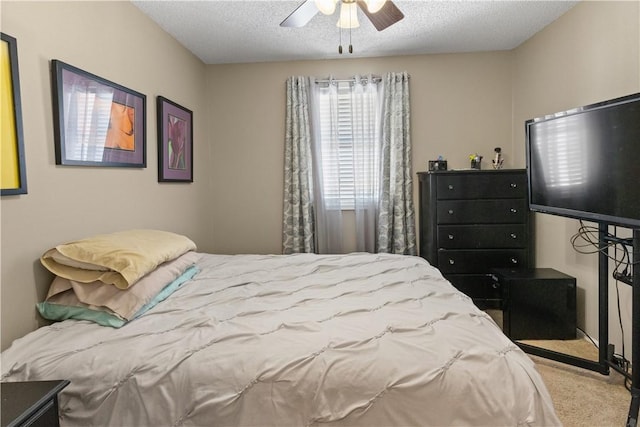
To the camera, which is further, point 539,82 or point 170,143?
point 539,82

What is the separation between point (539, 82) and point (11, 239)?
4.05 metres

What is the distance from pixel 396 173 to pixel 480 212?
92cm

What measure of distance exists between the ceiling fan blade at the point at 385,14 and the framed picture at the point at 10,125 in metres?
1.76

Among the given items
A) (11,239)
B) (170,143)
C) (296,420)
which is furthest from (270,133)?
(296,420)

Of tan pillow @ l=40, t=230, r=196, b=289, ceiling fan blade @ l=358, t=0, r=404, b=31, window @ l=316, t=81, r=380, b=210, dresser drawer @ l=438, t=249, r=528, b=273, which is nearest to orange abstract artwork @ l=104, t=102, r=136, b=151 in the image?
tan pillow @ l=40, t=230, r=196, b=289

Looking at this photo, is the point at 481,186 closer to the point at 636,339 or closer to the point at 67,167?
the point at 636,339

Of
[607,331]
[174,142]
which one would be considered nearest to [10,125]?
[174,142]

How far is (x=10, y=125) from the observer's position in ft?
5.64

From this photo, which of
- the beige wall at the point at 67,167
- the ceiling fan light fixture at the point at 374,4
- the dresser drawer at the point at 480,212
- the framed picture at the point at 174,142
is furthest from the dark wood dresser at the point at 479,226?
the beige wall at the point at 67,167

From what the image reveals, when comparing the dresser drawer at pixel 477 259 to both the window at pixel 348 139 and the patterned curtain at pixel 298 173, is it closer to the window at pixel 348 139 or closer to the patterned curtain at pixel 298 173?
the window at pixel 348 139

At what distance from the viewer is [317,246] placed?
420 cm

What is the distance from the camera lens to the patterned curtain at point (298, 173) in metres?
4.13

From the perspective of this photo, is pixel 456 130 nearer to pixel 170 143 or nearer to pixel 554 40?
pixel 554 40

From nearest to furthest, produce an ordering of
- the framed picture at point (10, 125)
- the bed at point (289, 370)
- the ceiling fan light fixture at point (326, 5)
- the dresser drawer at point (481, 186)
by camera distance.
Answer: the bed at point (289, 370), the framed picture at point (10, 125), the ceiling fan light fixture at point (326, 5), the dresser drawer at point (481, 186)
